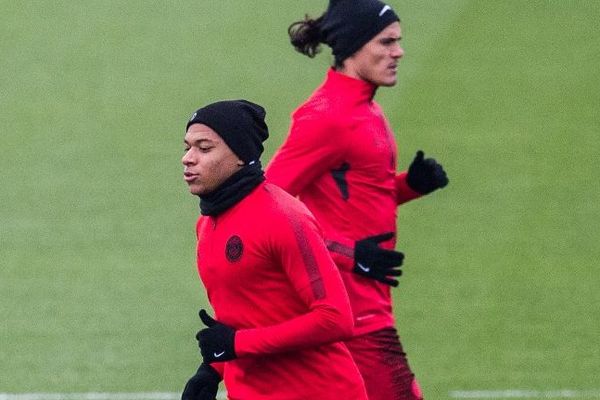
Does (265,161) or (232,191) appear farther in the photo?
(265,161)

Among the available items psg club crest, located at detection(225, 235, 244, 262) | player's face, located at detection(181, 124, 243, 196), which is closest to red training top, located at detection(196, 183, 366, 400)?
psg club crest, located at detection(225, 235, 244, 262)

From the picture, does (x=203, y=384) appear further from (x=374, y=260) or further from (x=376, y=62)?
(x=376, y=62)

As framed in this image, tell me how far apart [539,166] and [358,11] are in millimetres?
8328

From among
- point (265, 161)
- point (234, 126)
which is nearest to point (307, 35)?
point (234, 126)

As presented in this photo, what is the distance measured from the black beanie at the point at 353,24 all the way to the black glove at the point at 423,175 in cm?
70

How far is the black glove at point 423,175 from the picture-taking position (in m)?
8.79

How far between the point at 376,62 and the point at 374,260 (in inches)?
38.7

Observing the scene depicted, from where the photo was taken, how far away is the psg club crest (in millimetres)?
6930

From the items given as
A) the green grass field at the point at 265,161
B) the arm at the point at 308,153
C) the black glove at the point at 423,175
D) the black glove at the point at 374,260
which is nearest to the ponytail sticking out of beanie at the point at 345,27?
the arm at the point at 308,153

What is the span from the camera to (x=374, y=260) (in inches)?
317

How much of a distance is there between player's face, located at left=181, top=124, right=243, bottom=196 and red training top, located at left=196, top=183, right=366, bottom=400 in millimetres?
133

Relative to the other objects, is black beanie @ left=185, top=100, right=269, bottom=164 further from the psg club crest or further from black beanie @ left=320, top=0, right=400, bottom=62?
black beanie @ left=320, top=0, right=400, bottom=62

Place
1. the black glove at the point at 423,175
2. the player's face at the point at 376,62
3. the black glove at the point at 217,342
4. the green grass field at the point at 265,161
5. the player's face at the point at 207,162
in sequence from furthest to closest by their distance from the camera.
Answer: the green grass field at the point at 265,161 < the black glove at the point at 423,175 < the player's face at the point at 376,62 < the player's face at the point at 207,162 < the black glove at the point at 217,342

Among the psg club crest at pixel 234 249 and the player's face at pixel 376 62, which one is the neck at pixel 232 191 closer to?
the psg club crest at pixel 234 249
